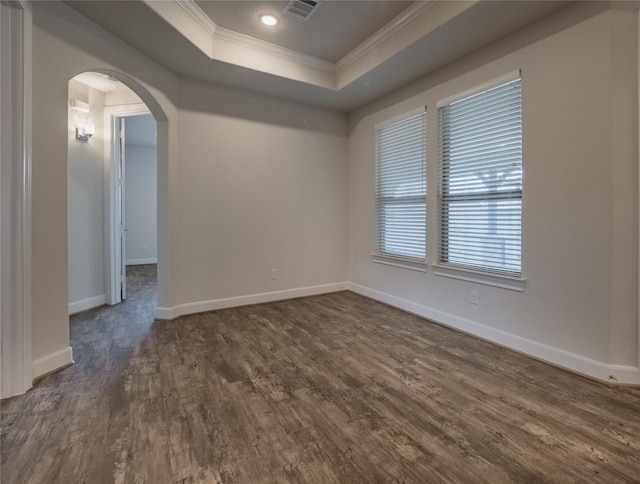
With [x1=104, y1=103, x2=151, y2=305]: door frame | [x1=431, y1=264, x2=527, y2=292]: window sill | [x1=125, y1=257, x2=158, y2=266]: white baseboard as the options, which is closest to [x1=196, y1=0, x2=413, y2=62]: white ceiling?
[x1=104, y1=103, x2=151, y2=305]: door frame

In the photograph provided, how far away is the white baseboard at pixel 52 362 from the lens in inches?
86.5

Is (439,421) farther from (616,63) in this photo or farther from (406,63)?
(406,63)

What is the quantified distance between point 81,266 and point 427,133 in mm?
4351

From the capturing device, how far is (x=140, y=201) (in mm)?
8094

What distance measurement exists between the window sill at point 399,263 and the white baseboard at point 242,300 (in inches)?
32.4

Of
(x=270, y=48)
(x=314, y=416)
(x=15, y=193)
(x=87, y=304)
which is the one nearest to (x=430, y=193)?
(x=270, y=48)

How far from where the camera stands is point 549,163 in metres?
2.46

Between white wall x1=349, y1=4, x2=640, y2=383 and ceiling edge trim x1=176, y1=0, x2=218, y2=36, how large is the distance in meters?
2.48

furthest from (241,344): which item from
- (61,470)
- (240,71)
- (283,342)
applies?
(240,71)

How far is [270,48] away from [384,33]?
1206 mm

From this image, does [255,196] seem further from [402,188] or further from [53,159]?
[53,159]

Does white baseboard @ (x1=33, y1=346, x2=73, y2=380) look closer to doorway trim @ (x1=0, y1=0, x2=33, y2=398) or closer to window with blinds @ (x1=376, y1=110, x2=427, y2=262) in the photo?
doorway trim @ (x1=0, y1=0, x2=33, y2=398)

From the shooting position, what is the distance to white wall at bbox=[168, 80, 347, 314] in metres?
3.67

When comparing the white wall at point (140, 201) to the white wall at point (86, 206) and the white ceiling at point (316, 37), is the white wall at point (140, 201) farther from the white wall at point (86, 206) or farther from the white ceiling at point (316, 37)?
the white ceiling at point (316, 37)
